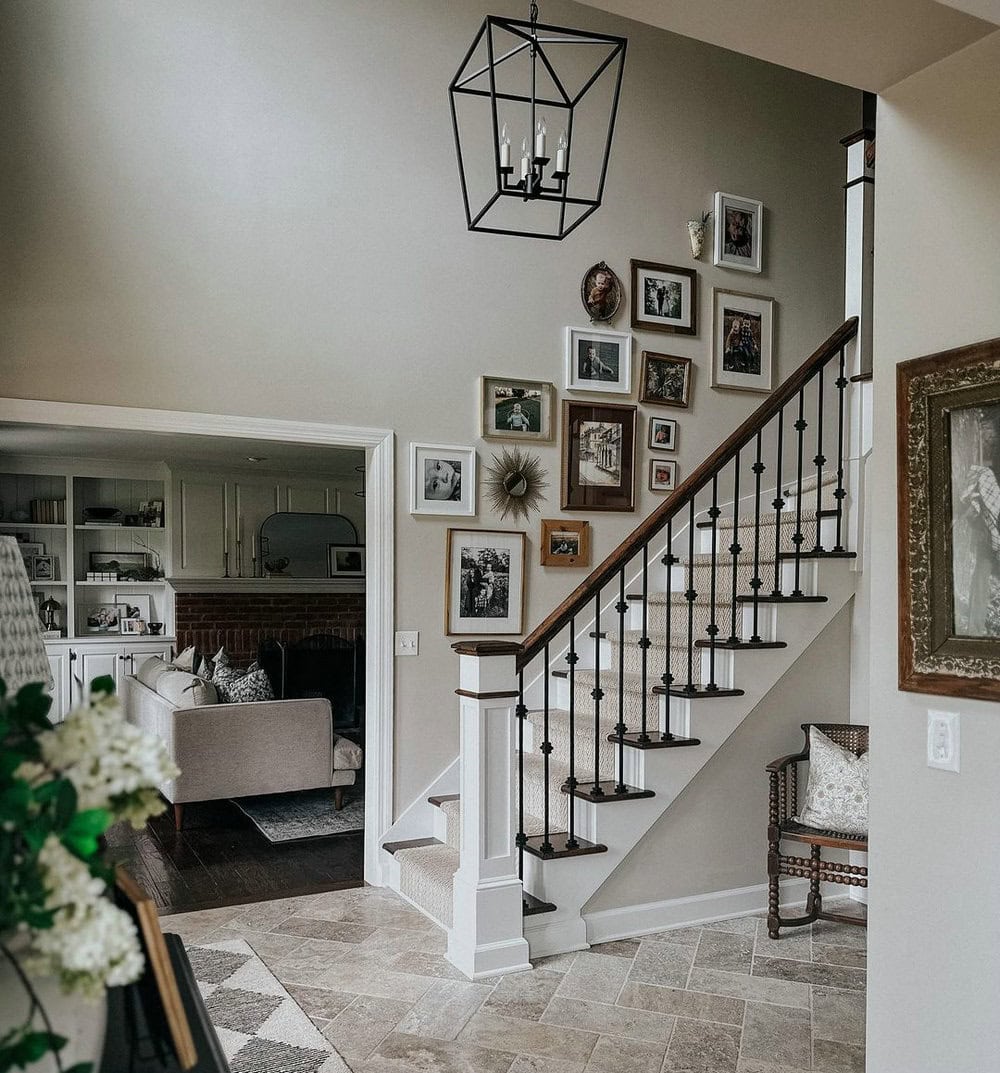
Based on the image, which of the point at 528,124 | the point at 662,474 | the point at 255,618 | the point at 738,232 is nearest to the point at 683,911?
the point at 662,474

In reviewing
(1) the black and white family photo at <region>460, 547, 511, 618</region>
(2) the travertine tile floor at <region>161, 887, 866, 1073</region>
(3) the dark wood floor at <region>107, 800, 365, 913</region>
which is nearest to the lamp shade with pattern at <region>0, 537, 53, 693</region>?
(2) the travertine tile floor at <region>161, 887, 866, 1073</region>

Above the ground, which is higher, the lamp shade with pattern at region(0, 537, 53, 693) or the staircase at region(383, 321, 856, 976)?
the lamp shade with pattern at region(0, 537, 53, 693)

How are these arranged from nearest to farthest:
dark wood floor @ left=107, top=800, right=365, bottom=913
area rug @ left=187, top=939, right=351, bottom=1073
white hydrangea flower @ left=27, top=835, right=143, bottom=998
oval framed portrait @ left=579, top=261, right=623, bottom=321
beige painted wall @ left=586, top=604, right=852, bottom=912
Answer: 1. white hydrangea flower @ left=27, top=835, right=143, bottom=998
2. area rug @ left=187, top=939, right=351, bottom=1073
3. beige painted wall @ left=586, top=604, right=852, bottom=912
4. dark wood floor @ left=107, top=800, right=365, bottom=913
5. oval framed portrait @ left=579, top=261, right=623, bottom=321

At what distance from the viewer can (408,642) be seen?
188 inches

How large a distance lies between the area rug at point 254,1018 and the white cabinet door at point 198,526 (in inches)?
199

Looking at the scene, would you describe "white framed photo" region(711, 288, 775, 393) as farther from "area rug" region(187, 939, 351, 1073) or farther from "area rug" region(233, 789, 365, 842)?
"area rug" region(187, 939, 351, 1073)

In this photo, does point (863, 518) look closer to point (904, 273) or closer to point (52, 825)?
point (904, 273)

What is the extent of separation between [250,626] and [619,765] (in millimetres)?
5380

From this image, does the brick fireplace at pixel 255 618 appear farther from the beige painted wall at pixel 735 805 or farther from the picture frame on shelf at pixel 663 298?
the beige painted wall at pixel 735 805

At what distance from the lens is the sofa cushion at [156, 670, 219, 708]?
5.61 m

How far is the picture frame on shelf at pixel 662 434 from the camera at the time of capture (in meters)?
5.48

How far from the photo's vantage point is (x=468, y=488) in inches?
194

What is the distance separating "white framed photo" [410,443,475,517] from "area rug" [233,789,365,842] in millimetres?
2090

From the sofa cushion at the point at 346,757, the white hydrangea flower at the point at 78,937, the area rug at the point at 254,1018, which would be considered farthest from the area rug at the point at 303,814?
the white hydrangea flower at the point at 78,937
